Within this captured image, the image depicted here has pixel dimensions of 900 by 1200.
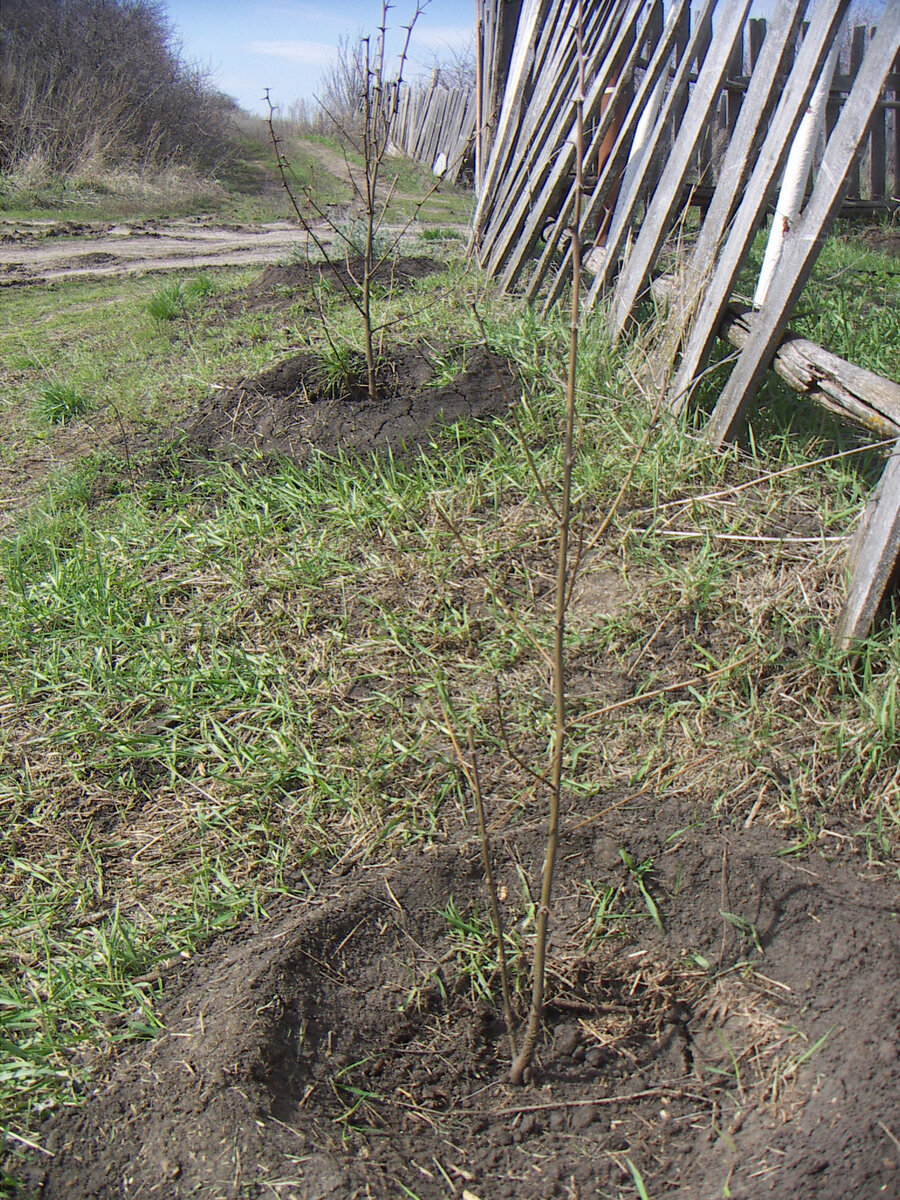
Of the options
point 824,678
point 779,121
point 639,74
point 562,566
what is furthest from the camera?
point 639,74

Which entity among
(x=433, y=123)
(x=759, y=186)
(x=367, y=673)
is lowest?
(x=367, y=673)

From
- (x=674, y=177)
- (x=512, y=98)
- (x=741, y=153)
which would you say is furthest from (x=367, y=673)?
(x=512, y=98)

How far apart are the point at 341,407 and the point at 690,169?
6.66 ft

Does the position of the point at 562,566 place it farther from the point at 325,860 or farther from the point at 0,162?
the point at 0,162

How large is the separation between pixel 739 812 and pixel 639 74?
20.5ft

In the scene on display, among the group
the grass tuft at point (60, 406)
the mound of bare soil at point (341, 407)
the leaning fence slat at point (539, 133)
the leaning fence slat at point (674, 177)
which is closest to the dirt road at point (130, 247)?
the leaning fence slat at point (539, 133)

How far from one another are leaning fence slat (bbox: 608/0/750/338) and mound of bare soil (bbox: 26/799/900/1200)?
254 cm

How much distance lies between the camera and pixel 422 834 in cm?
212

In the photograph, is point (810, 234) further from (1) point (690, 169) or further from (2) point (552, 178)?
(2) point (552, 178)

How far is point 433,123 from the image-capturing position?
19.0 meters

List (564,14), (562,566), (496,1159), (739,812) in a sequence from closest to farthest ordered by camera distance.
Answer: (562,566), (496,1159), (739,812), (564,14)

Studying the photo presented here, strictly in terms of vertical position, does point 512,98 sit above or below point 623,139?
above

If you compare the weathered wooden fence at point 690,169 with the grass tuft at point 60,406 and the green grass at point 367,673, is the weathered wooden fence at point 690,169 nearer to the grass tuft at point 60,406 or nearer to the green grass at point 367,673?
the green grass at point 367,673

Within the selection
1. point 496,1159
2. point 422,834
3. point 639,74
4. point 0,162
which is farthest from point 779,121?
point 0,162
